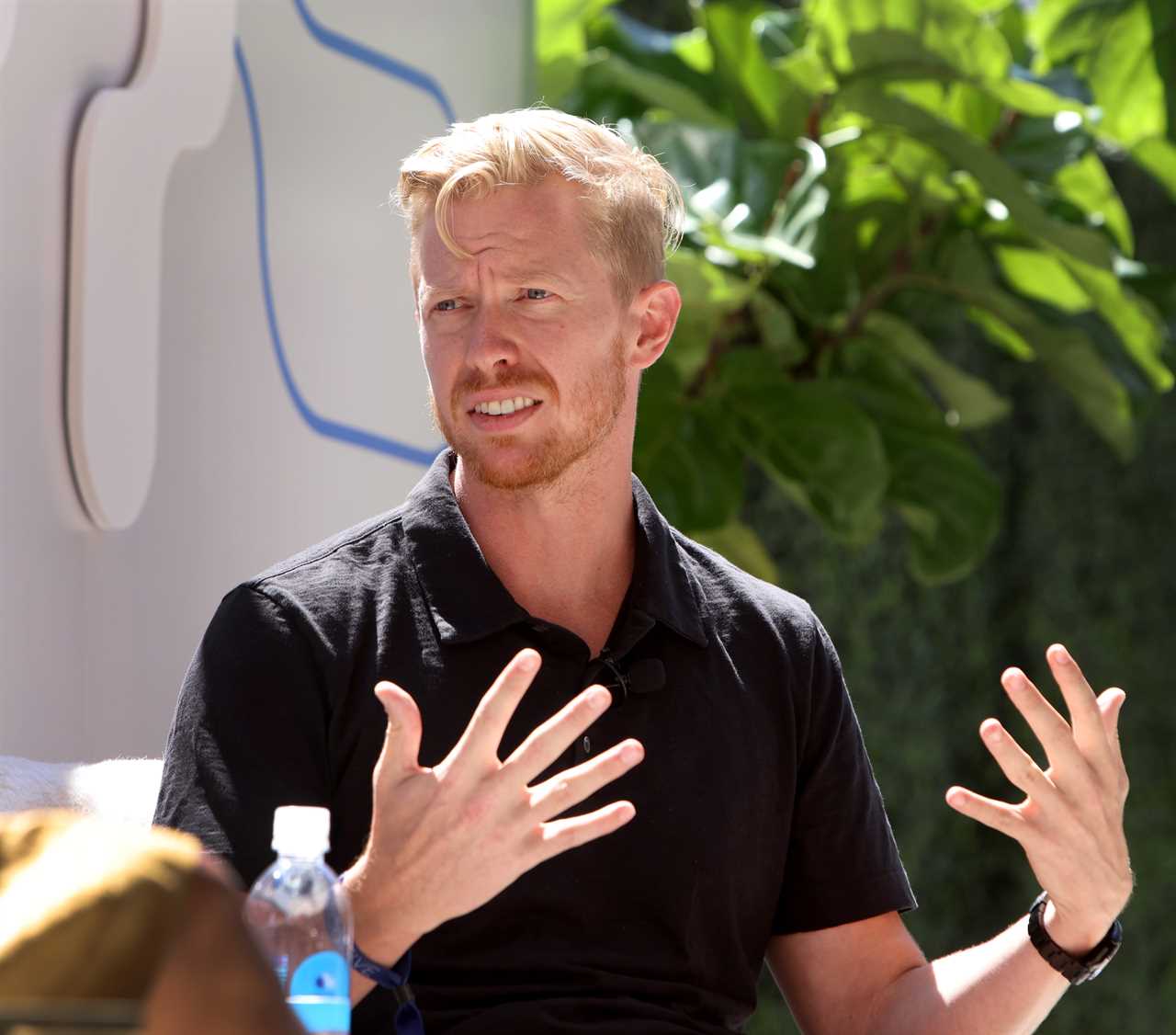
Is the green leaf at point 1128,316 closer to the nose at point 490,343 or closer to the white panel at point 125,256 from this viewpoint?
the white panel at point 125,256

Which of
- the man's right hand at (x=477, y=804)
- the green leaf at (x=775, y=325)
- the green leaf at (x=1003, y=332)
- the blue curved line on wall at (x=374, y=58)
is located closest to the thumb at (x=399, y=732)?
the man's right hand at (x=477, y=804)

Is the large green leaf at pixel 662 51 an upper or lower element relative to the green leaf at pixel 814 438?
upper

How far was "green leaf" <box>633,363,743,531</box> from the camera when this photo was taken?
10.7 ft

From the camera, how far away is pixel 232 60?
7.56 feet

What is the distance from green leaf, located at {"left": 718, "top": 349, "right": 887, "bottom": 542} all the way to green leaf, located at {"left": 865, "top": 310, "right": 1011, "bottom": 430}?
21 centimetres

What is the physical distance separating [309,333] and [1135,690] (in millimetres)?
2823

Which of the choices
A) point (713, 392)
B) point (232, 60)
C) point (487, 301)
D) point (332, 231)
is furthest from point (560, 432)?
point (713, 392)

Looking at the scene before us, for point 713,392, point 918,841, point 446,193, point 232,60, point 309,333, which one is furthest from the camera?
point 918,841

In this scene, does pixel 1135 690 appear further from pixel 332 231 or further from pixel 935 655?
pixel 332 231

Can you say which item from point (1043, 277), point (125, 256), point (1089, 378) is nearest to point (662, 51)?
point (1043, 277)

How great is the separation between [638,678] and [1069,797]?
0.42 meters

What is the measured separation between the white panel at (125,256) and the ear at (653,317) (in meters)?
0.65

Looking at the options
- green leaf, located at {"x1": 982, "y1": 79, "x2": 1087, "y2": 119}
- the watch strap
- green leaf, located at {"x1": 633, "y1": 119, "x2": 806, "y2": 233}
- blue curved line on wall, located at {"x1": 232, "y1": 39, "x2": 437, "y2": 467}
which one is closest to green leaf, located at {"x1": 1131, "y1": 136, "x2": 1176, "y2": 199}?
green leaf, located at {"x1": 982, "y1": 79, "x2": 1087, "y2": 119}

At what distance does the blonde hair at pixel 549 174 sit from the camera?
1.67 metres
